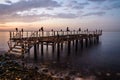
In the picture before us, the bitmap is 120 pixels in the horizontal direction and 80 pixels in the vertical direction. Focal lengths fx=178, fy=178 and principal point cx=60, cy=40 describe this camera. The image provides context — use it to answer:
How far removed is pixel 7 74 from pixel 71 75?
795 cm

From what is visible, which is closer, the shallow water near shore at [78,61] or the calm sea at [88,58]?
the shallow water near shore at [78,61]

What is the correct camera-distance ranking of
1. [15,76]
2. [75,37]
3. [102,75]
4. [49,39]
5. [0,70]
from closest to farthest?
[15,76] < [0,70] < [102,75] < [49,39] < [75,37]

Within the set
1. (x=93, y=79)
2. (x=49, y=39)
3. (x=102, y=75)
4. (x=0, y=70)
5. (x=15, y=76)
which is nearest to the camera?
(x=15, y=76)

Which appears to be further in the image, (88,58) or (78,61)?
(88,58)

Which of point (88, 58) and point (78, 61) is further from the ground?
point (78, 61)

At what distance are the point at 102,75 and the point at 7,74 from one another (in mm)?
11945

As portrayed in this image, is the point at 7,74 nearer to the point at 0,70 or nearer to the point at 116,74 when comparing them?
the point at 0,70

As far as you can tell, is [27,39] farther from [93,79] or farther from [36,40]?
[93,79]

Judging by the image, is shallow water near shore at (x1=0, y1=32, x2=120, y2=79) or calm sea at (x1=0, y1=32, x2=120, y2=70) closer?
Answer: shallow water near shore at (x1=0, y1=32, x2=120, y2=79)

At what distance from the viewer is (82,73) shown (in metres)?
23.5

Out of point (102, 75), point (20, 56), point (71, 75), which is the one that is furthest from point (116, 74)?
point (20, 56)

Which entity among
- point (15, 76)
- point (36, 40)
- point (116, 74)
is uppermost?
point (36, 40)

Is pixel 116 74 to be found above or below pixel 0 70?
below

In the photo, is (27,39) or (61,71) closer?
(61,71)
